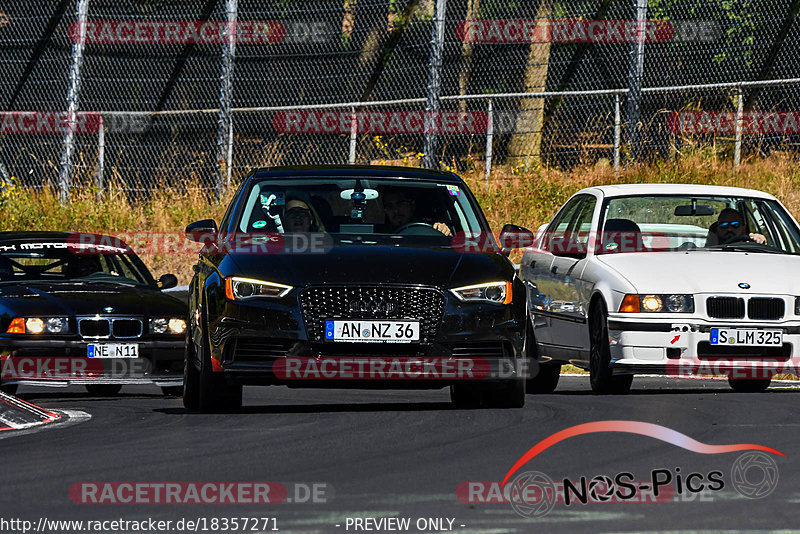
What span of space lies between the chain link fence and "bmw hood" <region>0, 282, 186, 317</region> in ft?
27.4

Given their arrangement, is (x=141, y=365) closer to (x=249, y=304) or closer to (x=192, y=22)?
(x=249, y=304)

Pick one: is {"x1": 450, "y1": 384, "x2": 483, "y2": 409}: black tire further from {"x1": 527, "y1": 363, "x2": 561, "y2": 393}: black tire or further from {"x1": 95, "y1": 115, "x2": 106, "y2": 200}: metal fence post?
{"x1": 95, "y1": 115, "x2": 106, "y2": 200}: metal fence post

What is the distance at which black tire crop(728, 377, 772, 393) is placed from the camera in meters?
13.1

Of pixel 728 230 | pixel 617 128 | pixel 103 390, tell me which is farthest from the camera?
pixel 617 128

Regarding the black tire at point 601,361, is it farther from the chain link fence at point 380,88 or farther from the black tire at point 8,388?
the chain link fence at point 380,88

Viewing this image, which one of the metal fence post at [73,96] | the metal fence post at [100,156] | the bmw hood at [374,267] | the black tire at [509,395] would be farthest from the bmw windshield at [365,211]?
the metal fence post at [100,156]

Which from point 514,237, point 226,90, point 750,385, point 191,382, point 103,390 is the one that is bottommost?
point 103,390

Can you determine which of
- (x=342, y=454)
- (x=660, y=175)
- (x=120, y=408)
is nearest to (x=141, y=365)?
(x=120, y=408)

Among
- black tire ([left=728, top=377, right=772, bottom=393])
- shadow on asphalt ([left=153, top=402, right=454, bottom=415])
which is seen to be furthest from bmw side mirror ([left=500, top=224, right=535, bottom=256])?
black tire ([left=728, top=377, right=772, bottom=393])

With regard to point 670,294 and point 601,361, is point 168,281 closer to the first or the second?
point 601,361

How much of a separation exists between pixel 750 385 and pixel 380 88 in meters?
16.7

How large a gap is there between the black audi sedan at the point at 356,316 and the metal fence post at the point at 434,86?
34.1ft

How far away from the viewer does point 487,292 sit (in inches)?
405

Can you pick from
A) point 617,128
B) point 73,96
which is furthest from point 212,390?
point 73,96
